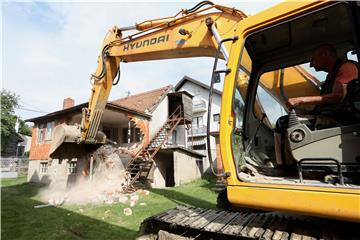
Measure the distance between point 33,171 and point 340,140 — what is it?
18449 mm

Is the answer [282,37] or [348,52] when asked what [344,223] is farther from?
[282,37]

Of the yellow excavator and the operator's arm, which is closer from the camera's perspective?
the yellow excavator

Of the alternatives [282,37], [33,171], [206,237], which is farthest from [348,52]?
[33,171]

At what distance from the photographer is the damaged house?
45.5ft

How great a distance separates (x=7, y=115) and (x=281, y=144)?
34604 millimetres

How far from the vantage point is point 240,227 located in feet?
7.55

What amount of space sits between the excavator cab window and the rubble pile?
728cm

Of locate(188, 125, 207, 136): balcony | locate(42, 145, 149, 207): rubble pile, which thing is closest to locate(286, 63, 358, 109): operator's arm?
locate(42, 145, 149, 207): rubble pile

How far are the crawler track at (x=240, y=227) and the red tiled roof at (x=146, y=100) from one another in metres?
14.3

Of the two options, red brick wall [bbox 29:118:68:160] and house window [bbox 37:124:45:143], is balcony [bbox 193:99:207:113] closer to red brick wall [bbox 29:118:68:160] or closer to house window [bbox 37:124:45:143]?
house window [bbox 37:124:45:143]

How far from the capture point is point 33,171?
54.6 feet

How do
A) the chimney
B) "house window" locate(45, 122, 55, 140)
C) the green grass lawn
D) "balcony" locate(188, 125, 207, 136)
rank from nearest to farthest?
the green grass lawn
"house window" locate(45, 122, 55, 140)
the chimney
"balcony" locate(188, 125, 207, 136)

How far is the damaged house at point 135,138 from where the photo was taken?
45.5 ft

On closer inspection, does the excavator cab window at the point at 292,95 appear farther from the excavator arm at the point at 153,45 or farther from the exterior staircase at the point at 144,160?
the exterior staircase at the point at 144,160
